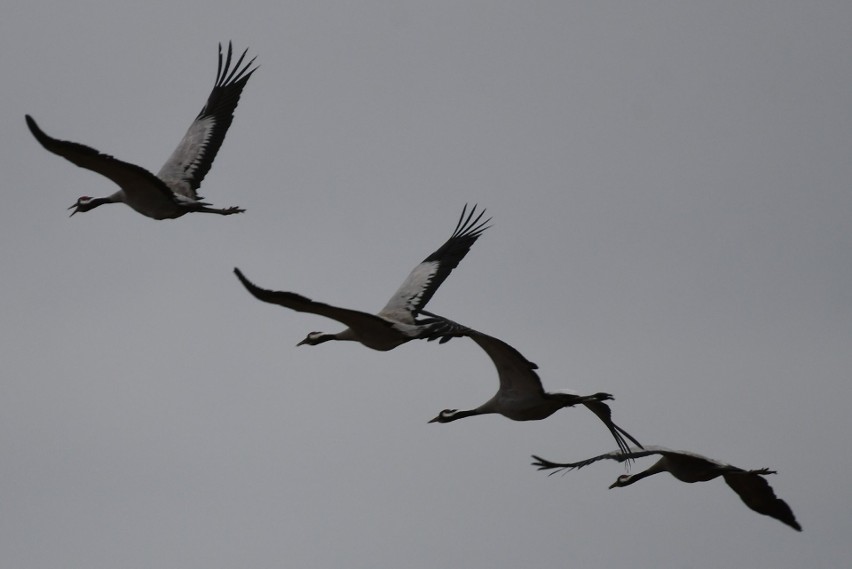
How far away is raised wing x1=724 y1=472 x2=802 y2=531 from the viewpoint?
26562 mm

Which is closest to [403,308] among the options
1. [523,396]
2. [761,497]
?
[523,396]

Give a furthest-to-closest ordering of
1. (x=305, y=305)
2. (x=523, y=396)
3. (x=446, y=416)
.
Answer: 1. (x=446, y=416)
2. (x=523, y=396)
3. (x=305, y=305)

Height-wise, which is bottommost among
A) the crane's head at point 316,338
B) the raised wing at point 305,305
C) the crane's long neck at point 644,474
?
the raised wing at point 305,305

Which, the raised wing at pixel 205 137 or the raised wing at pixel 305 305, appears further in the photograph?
the raised wing at pixel 205 137

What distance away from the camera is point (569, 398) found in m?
22.8

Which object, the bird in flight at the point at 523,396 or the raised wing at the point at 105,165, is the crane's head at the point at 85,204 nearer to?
the raised wing at the point at 105,165

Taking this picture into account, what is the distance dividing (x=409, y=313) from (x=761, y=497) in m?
6.58

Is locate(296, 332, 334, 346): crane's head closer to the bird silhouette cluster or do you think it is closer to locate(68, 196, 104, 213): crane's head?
the bird silhouette cluster

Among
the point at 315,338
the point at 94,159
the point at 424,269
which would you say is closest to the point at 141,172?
the point at 94,159

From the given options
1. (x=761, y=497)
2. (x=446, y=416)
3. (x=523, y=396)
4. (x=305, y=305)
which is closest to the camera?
(x=305, y=305)

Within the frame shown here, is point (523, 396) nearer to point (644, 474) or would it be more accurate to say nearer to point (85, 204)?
point (644, 474)

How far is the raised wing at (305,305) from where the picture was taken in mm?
19392

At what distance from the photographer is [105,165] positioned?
23953 millimetres

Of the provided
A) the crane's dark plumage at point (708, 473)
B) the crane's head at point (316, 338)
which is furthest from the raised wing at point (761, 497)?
the crane's head at point (316, 338)
